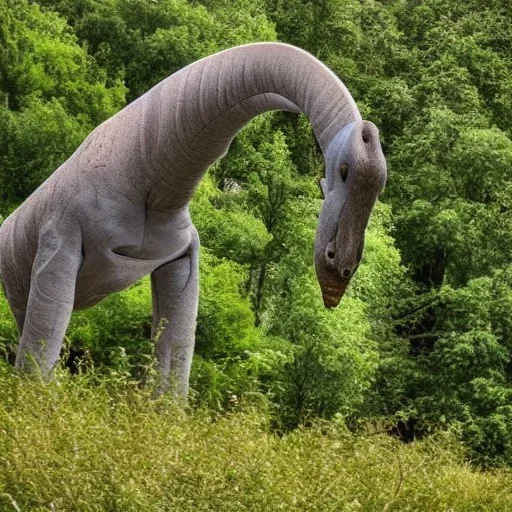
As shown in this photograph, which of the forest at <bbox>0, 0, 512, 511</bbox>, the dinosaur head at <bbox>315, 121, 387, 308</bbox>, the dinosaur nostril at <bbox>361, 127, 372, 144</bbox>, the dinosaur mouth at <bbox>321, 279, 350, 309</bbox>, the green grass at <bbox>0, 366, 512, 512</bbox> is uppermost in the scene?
the dinosaur nostril at <bbox>361, 127, 372, 144</bbox>

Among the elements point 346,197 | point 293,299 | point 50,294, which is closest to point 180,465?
point 346,197

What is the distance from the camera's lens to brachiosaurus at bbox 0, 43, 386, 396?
524 centimetres

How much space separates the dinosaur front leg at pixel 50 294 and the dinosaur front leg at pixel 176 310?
1.95ft

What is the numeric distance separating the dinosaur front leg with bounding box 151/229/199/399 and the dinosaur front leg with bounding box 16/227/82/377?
1.95 ft

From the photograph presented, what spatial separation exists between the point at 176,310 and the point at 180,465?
218cm

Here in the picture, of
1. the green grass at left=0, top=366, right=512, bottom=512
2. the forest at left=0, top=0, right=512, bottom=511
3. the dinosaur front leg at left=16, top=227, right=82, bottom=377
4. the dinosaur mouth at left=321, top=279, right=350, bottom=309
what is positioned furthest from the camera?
→ the dinosaur front leg at left=16, top=227, right=82, bottom=377

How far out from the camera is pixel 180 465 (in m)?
4.46

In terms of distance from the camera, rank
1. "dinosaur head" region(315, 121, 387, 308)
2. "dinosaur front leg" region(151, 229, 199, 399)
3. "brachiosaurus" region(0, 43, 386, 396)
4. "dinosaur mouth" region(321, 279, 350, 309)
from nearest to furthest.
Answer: "dinosaur head" region(315, 121, 387, 308), "dinosaur mouth" region(321, 279, 350, 309), "brachiosaurus" region(0, 43, 386, 396), "dinosaur front leg" region(151, 229, 199, 399)

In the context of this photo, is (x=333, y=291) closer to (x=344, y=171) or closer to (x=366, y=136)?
(x=344, y=171)

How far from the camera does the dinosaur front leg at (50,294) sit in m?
6.04

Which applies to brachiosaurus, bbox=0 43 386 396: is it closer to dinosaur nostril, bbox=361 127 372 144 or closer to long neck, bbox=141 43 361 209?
long neck, bbox=141 43 361 209

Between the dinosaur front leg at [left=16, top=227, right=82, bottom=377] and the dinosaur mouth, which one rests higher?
the dinosaur mouth

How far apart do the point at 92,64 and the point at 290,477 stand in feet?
96.8

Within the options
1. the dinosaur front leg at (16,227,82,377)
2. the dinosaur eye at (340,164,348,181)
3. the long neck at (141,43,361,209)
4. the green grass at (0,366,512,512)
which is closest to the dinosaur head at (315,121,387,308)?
the dinosaur eye at (340,164,348,181)
